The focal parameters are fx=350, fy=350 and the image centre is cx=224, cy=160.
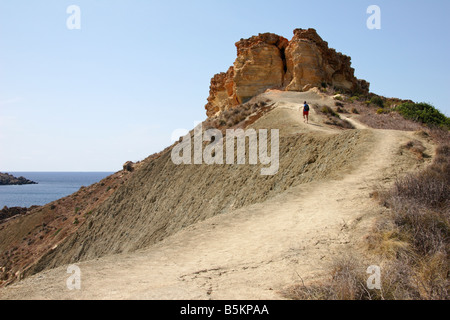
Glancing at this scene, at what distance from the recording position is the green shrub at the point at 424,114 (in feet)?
70.6

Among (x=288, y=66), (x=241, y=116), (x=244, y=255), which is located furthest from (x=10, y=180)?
(x=244, y=255)

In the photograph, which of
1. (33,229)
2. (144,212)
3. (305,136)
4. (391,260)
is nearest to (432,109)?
(305,136)

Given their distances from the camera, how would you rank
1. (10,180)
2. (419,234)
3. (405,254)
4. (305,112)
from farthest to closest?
(10,180) → (305,112) → (419,234) → (405,254)

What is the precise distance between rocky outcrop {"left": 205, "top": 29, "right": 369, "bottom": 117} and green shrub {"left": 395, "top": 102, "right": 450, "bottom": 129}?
33.1 feet

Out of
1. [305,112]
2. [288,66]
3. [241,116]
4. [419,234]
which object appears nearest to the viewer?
[419,234]

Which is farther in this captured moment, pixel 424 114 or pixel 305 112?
pixel 424 114

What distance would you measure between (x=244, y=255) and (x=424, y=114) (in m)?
20.3

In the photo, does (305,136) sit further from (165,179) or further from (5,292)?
(5,292)

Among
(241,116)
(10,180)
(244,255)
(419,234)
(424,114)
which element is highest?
(241,116)

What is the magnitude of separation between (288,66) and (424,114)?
1553cm

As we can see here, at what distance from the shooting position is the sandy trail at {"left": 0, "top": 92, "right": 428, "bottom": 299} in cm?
512

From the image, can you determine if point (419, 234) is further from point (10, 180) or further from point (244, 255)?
point (10, 180)

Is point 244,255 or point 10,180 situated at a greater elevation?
point 244,255

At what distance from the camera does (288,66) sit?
34.8m
